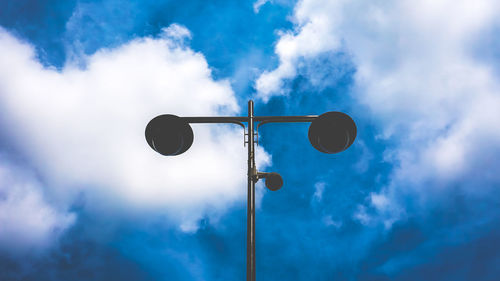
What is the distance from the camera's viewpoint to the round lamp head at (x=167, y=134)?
384cm

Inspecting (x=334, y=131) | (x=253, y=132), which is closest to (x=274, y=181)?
(x=253, y=132)

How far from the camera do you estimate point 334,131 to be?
3732 mm

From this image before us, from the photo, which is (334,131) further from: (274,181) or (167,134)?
(167,134)

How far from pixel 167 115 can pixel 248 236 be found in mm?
2336

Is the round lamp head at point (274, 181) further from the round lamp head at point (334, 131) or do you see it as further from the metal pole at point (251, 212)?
the round lamp head at point (334, 131)

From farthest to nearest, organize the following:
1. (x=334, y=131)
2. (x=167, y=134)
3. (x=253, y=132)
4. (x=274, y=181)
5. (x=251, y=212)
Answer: (x=167, y=134)
(x=334, y=131)
(x=253, y=132)
(x=274, y=181)
(x=251, y=212)

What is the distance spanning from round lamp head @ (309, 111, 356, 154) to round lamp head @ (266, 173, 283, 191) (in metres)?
1.00

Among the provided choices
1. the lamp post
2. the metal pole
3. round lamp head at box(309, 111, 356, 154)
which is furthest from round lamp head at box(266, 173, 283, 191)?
round lamp head at box(309, 111, 356, 154)

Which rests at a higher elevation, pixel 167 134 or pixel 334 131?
pixel 167 134

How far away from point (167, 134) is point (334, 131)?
9.13 feet

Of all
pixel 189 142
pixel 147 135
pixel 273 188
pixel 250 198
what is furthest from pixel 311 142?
pixel 147 135

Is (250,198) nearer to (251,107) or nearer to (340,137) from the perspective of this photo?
(251,107)

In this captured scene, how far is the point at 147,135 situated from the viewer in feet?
12.5

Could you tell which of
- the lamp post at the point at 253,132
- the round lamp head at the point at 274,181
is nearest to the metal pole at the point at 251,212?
the lamp post at the point at 253,132
